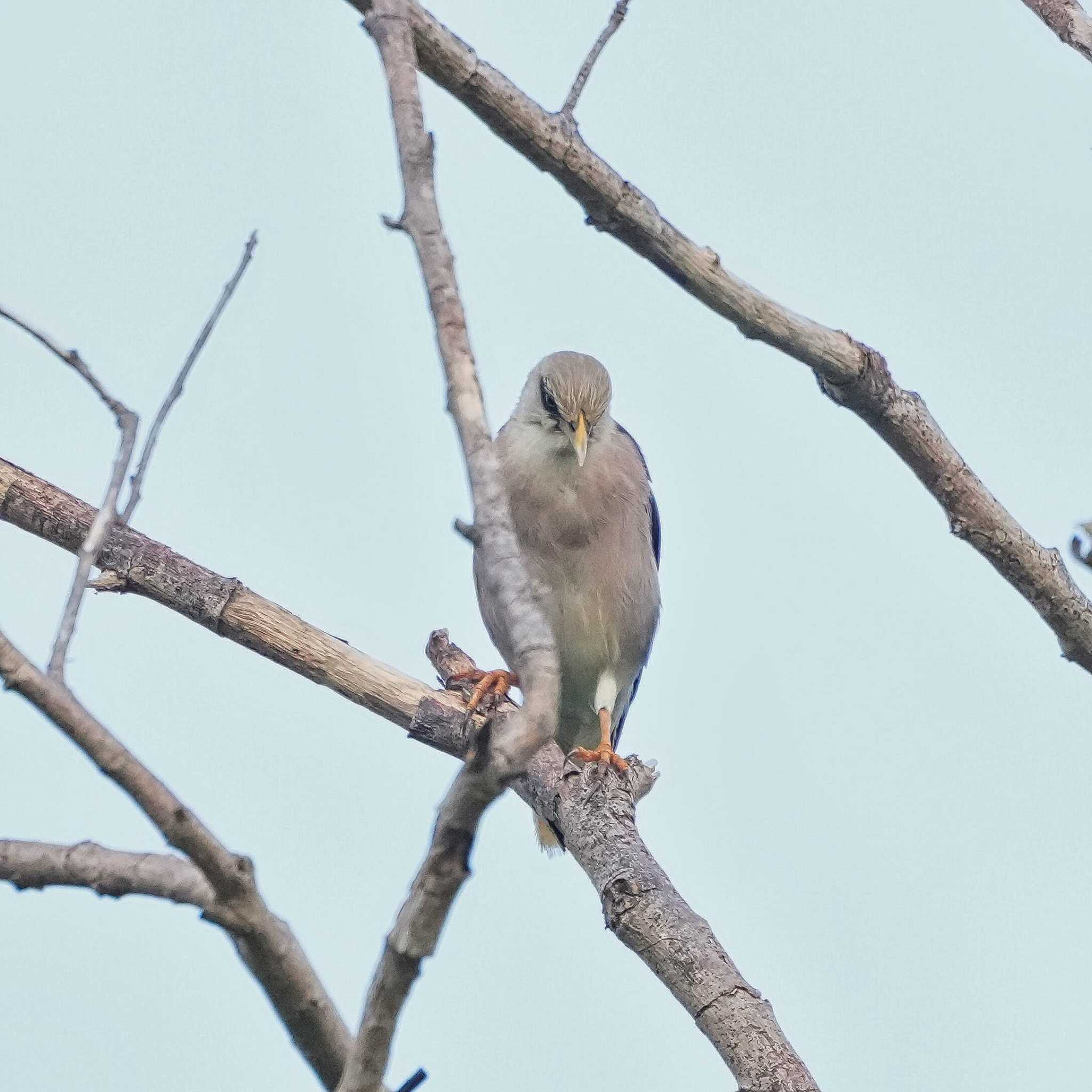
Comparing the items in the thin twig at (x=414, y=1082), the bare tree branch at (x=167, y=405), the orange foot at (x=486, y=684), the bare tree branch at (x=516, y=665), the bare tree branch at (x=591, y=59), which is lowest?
the thin twig at (x=414, y=1082)

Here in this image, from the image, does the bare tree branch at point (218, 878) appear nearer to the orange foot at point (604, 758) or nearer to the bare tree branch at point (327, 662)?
the bare tree branch at point (327, 662)

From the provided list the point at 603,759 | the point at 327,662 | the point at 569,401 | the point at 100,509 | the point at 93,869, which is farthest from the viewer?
the point at 569,401

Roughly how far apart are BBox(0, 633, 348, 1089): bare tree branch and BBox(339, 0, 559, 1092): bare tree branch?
5.0 inches

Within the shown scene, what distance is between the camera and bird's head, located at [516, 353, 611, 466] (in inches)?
268

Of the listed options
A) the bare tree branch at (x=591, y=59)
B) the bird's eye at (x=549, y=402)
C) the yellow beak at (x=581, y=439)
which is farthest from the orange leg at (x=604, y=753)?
the bare tree branch at (x=591, y=59)

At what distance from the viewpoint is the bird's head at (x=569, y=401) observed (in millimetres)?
6801

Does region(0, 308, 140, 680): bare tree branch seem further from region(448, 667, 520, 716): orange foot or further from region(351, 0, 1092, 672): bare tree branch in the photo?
region(448, 667, 520, 716): orange foot

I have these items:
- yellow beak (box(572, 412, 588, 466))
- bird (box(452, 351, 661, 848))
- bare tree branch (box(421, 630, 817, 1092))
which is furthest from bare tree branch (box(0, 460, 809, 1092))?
yellow beak (box(572, 412, 588, 466))

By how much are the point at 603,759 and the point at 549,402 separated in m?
1.88

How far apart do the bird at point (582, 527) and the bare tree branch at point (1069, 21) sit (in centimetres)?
268

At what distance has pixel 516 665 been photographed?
1.99 meters

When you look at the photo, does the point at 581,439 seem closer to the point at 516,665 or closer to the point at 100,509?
the point at 100,509

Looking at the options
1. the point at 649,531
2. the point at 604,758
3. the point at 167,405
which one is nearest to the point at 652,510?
the point at 649,531

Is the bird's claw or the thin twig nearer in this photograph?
the thin twig
